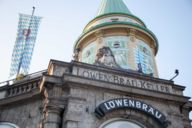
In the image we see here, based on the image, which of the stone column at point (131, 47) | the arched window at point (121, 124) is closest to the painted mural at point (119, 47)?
the stone column at point (131, 47)

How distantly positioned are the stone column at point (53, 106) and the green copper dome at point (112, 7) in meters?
16.6

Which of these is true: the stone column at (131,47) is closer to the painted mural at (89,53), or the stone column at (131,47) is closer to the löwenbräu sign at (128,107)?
the painted mural at (89,53)

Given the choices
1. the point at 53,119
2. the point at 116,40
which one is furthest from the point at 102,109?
the point at 116,40

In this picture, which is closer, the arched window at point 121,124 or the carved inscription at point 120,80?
the arched window at point 121,124

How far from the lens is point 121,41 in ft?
91.2

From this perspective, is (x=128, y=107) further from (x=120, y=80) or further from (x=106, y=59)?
(x=106, y=59)

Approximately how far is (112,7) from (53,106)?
19.7 meters

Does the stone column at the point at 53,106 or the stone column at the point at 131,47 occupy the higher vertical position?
the stone column at the point at 131,47

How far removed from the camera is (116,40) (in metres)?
27.8

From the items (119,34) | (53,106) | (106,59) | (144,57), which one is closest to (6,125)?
(53,106)

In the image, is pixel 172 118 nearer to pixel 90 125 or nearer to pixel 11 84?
pixel 90 125

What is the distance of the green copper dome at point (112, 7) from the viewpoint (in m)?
31.6

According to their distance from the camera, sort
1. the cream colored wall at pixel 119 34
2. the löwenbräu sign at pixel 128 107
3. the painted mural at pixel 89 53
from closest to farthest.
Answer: the löwenbräu sign at pixel 128 107, the painted mural at pixel 89 53, the cream colored wall at pixel 119 34

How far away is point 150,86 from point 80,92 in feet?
14.2
